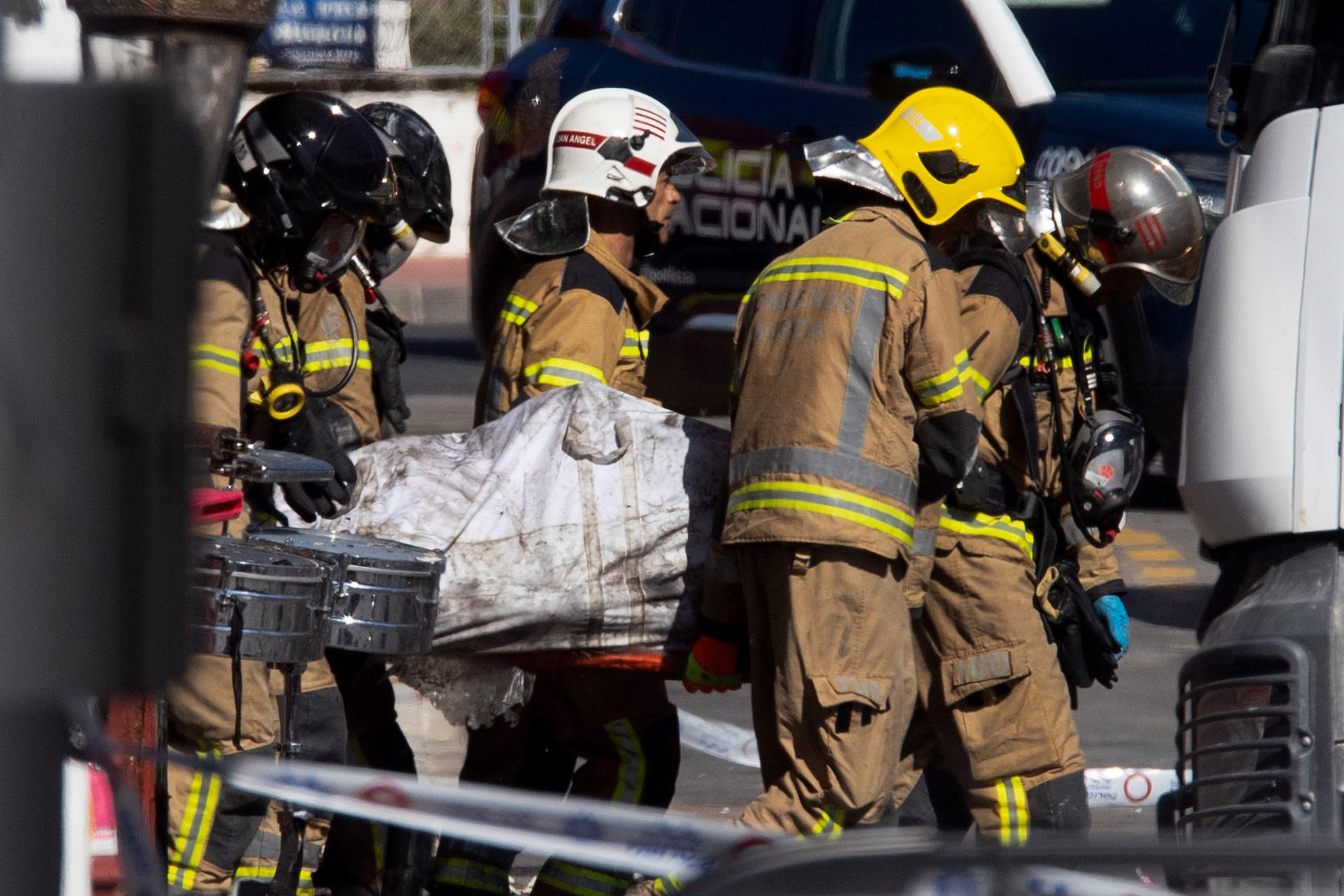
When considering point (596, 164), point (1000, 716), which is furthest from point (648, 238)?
point (1000, 716)

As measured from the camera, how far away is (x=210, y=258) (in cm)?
379

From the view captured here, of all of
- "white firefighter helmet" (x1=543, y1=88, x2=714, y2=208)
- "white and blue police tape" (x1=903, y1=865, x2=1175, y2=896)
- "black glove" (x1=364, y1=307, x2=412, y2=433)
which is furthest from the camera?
A: "black glove" (x1=364, y1=307, x2=412, y2=433)

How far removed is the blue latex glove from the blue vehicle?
2544 millimetres

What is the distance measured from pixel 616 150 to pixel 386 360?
0.97m

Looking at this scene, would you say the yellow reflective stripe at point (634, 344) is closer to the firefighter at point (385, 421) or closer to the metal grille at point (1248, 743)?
the firefighter at point (385, 421)

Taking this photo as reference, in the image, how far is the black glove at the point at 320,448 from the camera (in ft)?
12.7

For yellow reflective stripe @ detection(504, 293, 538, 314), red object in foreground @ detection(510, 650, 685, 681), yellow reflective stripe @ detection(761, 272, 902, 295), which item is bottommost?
red object in foreground @ detection(510, 650, 685, 681)

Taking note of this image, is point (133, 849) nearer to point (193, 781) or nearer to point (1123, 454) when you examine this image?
point (193, 781)

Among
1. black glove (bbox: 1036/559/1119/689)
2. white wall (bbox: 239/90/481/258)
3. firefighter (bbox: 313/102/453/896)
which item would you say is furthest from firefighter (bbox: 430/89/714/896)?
white wall (bbox: 239/90/481/258)

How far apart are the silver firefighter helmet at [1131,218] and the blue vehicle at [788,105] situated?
2.08 m

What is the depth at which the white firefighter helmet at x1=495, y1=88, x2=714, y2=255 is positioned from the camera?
4.38m

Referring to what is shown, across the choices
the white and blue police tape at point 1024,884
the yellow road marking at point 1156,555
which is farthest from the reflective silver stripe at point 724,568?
the yellow road marking at point 1156,555

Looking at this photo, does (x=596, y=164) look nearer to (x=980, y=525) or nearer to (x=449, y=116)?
(x=980, y=525)

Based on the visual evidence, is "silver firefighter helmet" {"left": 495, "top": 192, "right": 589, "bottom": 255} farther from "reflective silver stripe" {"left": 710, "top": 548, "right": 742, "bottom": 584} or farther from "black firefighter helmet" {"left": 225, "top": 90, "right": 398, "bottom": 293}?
"reflective silver stripe" {"left": 710, "top": 548, "right": 742, "bottom": 584}
